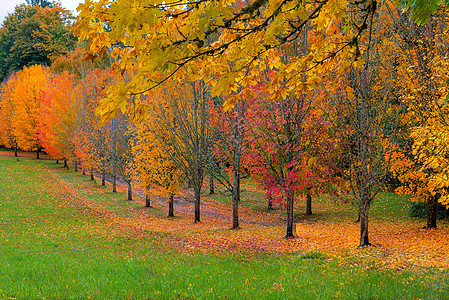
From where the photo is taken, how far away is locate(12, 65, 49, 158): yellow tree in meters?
37.3

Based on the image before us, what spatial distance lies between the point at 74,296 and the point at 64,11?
206ft

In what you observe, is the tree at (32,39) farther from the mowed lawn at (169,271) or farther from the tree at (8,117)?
the mowed lawn at (169,271)

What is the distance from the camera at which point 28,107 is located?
38438 millimetres

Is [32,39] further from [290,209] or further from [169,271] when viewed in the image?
[169,271]

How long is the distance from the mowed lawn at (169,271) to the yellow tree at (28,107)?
26535mm

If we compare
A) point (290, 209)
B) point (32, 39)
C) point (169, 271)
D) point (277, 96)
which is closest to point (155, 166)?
point (290, 209)

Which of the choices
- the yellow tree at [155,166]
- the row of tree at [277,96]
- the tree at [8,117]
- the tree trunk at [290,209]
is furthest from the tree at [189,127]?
the tree at [8,117]

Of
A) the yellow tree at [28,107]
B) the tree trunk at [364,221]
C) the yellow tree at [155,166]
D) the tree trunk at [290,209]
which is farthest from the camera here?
the yellow tree at [28,107]

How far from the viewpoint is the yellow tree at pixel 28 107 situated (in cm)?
3734

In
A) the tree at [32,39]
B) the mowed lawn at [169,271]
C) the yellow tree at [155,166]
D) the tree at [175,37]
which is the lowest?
the mowed lawn at [169,271]

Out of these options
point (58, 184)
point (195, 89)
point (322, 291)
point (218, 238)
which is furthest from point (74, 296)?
point (58, 184)

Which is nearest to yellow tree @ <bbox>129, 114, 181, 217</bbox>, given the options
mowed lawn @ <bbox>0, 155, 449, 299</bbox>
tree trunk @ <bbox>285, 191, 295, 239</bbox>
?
mowed lawn @ <bbox>0, 155, 449, 299</bbox>

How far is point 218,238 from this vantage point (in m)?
11.8

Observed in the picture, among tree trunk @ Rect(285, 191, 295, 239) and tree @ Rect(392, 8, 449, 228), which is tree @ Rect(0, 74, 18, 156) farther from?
tree @ Rect(392, 8, 449, 228)
